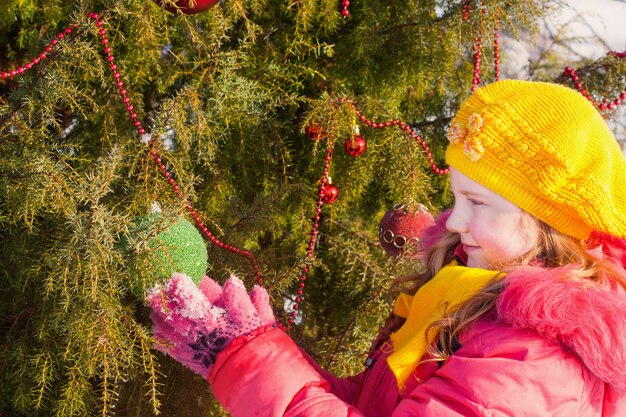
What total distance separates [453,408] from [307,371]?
231 millimetres

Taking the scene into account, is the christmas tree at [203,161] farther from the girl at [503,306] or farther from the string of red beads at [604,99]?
the girl at [503,306]

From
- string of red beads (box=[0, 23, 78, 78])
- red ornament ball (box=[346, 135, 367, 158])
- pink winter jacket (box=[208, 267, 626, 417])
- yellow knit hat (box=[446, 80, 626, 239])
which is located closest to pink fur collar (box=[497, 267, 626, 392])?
pink winter jacket (box=[208, 267, 626, 417])

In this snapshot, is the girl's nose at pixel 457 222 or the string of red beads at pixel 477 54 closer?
the girl's nose at pixel 457 222

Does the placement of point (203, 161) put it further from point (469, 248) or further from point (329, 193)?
point (469, 248)

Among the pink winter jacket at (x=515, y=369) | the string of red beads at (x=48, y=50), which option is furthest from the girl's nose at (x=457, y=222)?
the string of red beads at (x=48, y=50)

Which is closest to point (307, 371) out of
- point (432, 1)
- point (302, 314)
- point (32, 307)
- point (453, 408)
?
point (453, 408)

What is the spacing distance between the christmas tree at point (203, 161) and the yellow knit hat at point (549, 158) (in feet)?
1.47

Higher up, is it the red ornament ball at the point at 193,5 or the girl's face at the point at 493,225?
the red ornament ball at the point at 193,5

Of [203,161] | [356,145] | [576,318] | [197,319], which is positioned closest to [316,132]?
[356,145]

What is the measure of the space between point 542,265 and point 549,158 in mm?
165

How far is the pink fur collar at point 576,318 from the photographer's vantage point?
38.9 inches

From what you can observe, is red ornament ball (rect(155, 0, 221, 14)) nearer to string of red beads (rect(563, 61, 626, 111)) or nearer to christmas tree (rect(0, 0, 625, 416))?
christmas tree (rect(0, 0, 625, 416))

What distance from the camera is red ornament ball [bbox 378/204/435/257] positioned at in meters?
1.56

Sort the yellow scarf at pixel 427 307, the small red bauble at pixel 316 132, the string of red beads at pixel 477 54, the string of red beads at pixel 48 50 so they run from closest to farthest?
the yellow scarf at pixel 427 307 < the string of red beads at pixel 48 50 < the small red bauble at pixel 316 132 < the string of red beads at pixel 477 54
